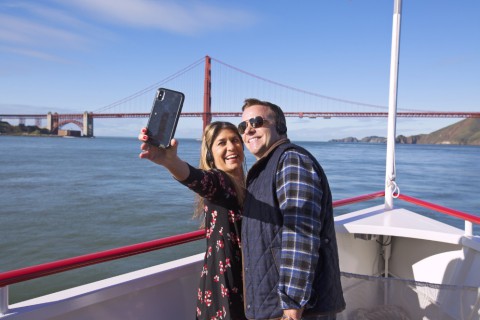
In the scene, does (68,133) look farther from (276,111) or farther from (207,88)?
(276,111)

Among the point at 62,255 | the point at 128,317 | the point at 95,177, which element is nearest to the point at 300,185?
the point at 128,317

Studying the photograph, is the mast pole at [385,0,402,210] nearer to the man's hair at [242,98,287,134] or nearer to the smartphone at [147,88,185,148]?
the man's hair at [242,98,287,134]

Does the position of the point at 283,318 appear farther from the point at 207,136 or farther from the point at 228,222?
the point at 207,136

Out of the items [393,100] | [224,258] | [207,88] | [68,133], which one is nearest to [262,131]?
[224,258]

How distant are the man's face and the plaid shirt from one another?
0.14m

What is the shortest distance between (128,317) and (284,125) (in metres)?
0.99

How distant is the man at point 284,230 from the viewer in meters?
1.00

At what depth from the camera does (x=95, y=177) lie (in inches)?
798

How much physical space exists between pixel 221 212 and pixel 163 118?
397 millimetres

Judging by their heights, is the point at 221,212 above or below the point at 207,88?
below

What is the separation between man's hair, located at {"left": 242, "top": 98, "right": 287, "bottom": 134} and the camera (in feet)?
3.79

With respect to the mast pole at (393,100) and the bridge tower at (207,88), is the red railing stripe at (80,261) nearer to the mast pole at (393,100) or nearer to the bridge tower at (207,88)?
the mast pole at (393,100)

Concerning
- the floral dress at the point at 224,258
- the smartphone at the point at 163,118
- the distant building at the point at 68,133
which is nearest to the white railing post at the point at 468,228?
the floral dress at the point at 224,258

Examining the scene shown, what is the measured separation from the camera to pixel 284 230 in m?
1.02
